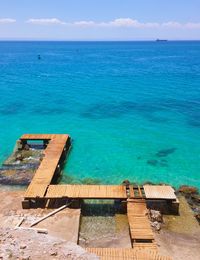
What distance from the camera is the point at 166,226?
75.2 ft

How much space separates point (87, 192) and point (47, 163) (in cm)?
706

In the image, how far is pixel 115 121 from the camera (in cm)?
4641

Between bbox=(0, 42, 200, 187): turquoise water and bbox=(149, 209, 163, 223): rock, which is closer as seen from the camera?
bbox=(149, 209, 163, 223): rock

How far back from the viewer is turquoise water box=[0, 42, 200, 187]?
1275 inches

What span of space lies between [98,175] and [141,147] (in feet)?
27.8

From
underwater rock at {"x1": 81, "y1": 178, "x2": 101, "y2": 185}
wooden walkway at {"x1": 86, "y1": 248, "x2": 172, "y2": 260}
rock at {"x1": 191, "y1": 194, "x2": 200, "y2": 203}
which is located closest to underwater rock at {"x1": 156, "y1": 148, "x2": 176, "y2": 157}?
rock at {"x1": 191, "y1": 194, "x2": 200, "y2": 203}

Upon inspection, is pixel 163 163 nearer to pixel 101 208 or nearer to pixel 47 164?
pixel 101 208

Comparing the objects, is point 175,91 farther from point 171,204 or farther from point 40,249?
point 40,249

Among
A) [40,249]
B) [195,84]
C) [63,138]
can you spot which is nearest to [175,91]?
[195,84]

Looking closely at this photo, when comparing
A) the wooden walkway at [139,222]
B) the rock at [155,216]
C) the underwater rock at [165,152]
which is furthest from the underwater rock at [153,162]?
the rock at [155,216]

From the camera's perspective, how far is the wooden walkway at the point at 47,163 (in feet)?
82.8

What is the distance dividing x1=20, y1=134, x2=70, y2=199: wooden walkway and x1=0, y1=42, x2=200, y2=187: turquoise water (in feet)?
5.80

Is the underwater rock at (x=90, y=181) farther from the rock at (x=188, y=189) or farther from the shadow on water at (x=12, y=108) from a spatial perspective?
the shadow on water at (x=12, y=108)

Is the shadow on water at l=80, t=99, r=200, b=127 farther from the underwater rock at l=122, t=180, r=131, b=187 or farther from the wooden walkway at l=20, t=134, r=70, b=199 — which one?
the underwater rock at l=122, t=180, r=131, b=187
